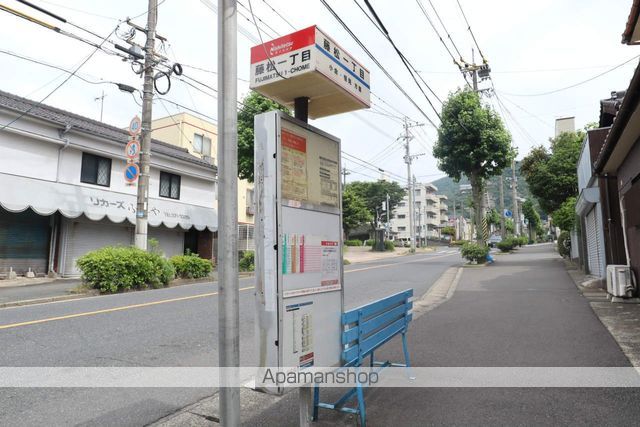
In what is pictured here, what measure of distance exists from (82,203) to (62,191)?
2.72 feet

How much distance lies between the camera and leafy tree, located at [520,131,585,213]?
22.0 metres

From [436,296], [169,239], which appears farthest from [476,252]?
[169,239]

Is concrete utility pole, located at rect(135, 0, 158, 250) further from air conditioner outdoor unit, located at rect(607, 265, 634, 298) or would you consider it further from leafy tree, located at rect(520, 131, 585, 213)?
leafy tree, located at rect(520, 131, 585, 213)

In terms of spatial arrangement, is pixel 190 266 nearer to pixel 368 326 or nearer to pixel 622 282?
pixel 368 326

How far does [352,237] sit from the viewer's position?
71000 millimetres

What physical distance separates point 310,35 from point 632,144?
8739 millimetres

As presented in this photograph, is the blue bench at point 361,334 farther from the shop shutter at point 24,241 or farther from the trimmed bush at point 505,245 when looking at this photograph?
the trimmed bush at point 505,245

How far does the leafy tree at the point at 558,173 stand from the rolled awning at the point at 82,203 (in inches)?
746

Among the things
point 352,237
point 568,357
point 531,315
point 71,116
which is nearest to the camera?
point 568,357

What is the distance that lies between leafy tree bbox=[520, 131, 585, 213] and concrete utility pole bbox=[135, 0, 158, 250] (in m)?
20.0

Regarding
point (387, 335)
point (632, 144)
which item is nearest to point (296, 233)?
point (387, 335)

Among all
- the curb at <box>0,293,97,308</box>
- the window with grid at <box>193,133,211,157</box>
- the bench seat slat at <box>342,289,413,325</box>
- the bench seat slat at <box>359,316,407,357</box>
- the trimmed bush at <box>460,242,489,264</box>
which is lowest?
the curb at <box>0,293,97,308</box>

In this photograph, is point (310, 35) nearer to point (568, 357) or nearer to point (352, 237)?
point (568, 357)

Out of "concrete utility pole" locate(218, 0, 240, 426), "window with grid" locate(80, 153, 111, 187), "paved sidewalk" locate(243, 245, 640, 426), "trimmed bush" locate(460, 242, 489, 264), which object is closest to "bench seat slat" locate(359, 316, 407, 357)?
"paved sidewalk" locate(243, 245, 640, 426)
